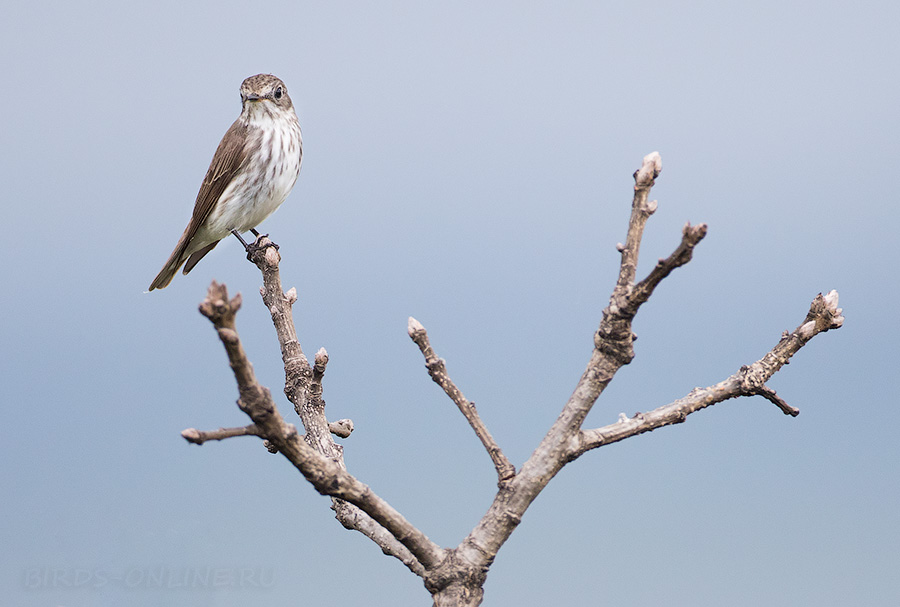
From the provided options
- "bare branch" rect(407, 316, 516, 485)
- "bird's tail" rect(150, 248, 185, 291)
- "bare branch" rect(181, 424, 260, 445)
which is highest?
"bird's tail" rect(150, 248, 185, 291)

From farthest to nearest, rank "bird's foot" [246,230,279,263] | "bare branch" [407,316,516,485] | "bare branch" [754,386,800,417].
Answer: "bird's foot" [246,230,279,263], "bare branch" [754,386,800,417], "bare branch" [407,316,516,485]

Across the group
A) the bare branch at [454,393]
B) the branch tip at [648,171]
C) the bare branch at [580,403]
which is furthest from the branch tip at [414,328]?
the branch tip at [648,171]

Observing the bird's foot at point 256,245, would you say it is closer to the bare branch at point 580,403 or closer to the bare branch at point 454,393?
the bare branch at point 454,393

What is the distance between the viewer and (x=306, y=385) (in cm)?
345

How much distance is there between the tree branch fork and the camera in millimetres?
1957

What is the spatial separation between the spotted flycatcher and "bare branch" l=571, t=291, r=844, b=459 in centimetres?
236

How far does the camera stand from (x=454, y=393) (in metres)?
2.59

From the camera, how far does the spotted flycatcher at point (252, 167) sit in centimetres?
411

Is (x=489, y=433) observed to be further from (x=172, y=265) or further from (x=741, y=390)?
(x=172, y=265)

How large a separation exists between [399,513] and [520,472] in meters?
0.45

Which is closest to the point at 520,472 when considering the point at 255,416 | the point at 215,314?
the point at 255,416

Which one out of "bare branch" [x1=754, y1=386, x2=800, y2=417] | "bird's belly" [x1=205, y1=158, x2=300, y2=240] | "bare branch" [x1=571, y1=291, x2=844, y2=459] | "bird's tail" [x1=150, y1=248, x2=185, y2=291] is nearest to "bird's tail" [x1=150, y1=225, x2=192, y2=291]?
"bird's tail" [x1=150, y1=248, x2=185, y2=291]

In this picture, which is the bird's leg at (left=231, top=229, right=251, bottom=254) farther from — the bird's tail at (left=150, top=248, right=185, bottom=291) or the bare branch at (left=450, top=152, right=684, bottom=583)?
the bare branch at (left=450, top=152, right=684, bottom=583)

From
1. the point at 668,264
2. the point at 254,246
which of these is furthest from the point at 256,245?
the point at 668,264
